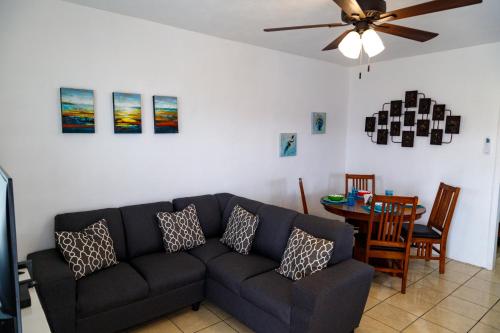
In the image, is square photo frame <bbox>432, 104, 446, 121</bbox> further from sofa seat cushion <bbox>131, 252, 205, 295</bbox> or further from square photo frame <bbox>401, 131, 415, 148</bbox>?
sofa seat cushion <bbox>131, 252, 205, 295</bbox>

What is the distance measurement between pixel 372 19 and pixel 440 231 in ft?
8.64

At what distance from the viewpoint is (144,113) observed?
315cm

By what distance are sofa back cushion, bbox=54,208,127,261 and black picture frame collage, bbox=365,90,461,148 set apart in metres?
3.78

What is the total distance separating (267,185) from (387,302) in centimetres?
193

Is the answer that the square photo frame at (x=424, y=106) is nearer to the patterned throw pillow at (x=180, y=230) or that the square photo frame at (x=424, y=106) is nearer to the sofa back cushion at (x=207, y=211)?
the sofa back cushion at (x=207, y=211)

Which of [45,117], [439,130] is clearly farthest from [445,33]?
[45,117]

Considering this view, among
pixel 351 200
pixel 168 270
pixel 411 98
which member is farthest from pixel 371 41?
pixel 411 98

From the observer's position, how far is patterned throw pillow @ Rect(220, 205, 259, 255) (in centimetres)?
296

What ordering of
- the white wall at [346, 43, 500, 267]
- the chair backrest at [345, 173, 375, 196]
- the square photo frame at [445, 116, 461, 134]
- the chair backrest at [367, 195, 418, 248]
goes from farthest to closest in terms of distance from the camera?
the chair backrest at [345, 173, 375, 196], the square photo frame at [445, 116, 461, 134], the white wall at [346, 43, 500, 267], the chair backrest at [367, 195, 418, 248]

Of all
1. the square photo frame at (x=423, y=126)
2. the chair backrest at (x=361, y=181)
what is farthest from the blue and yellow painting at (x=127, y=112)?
the square photo frame at (x=423, y=126)

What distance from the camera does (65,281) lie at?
2.12 m

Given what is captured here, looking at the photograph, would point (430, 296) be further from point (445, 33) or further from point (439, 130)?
point (445, 33)

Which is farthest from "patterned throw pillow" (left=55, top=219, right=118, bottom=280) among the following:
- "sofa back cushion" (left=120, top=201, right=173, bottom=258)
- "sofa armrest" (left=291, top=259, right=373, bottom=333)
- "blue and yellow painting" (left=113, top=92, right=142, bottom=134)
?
"sofa armrest" (left=291, top=259, right=373, bottom=333)

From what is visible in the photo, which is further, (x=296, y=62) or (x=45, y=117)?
(x=296, y=62)
